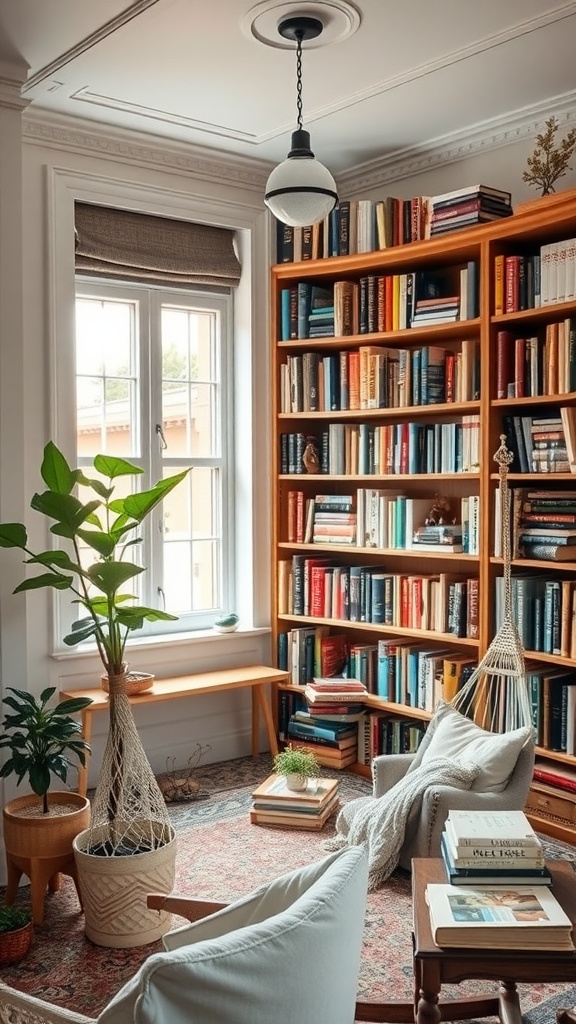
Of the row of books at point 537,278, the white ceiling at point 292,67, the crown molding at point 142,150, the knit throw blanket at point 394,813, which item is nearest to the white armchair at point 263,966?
the knit throw blanket at point 394,813

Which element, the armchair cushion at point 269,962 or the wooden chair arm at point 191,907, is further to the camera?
the wooden chair arm at point 191,907

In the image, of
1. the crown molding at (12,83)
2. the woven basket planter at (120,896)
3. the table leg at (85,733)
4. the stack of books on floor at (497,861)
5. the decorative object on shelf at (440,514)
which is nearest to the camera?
the stack of books on floor at (497,861)

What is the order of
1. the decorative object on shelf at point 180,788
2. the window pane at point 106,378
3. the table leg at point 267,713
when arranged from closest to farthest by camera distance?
the decorative object on shelf at point 180,788
the window pane at point 106,378
the table leg at point 267,713

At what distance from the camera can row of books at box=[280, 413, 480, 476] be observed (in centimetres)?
419

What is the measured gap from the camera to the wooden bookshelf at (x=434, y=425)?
3877 mm

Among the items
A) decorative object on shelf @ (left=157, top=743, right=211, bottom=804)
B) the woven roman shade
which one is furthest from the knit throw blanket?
the woven roman shade

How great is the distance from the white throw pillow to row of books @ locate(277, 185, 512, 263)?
2075 millimetres

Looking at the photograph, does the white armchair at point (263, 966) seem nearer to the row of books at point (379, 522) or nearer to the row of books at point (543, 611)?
the row of books at point (543, 611)

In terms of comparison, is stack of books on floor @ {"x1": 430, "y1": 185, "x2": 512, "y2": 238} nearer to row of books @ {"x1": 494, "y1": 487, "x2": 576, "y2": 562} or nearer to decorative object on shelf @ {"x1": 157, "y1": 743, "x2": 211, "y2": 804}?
row of books @ {"x1": 494, "y1": 487, "x2": 576, "y2": 562}

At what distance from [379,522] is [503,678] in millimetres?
1006

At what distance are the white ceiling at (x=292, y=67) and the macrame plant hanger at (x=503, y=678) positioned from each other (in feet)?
4.68

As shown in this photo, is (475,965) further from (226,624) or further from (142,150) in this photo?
(142,150)

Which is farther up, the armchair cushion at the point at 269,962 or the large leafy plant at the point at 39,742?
the armchair cushion at the point at 269,962

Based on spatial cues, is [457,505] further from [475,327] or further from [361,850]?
[361,850]
